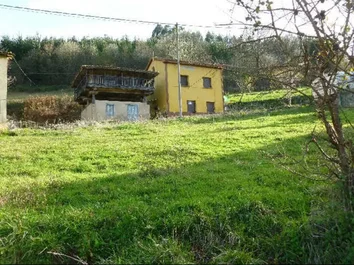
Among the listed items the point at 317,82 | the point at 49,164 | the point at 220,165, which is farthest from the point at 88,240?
the point at 49,164

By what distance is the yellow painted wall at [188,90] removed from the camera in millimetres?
30969

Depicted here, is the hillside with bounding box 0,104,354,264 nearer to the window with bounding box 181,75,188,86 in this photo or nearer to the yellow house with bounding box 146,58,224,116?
the yellow house with bounding box 146,58,224,116

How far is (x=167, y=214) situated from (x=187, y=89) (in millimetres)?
26724

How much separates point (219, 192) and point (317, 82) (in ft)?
8.86

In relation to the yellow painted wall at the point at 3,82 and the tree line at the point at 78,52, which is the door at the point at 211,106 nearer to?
the tree line at the point at 78,52

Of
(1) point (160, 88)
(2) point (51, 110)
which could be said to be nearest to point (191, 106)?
(1) point (160, 88)

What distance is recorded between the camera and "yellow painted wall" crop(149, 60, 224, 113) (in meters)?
31.0

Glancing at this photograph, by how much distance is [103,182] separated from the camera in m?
7.59

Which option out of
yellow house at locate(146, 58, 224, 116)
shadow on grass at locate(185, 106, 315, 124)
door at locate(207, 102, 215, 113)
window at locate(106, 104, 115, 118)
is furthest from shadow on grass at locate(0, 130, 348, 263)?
door at locate(207, 102, 215, 113)

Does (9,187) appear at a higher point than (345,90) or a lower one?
lower

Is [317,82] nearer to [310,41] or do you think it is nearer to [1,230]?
[310,41]

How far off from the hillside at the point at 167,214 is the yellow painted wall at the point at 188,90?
21.5 m

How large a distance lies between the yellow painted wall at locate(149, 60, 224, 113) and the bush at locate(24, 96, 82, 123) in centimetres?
846


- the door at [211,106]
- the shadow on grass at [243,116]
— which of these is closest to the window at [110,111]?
the door at [211,106]
